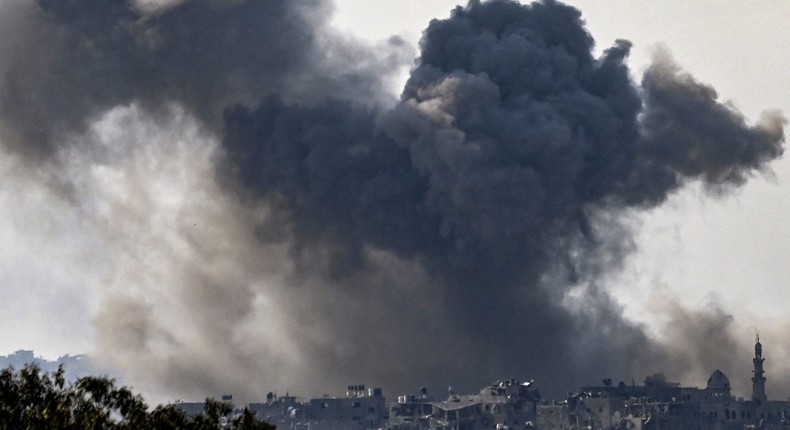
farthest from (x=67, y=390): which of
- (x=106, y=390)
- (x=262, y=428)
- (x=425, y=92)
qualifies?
(x=425, y=92)

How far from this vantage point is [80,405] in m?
65.1

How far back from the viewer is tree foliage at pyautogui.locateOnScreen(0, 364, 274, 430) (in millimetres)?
62906

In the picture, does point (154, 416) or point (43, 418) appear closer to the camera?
point (43, 418)

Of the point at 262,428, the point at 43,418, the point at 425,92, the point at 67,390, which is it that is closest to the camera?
the point at 43,418

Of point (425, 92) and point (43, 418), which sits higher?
point (425, 92)

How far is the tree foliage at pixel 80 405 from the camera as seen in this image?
62.9m

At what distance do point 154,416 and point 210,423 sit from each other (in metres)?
2.17

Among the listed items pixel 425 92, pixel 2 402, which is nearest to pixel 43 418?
pixel 2 402

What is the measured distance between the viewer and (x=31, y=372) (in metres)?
65.8

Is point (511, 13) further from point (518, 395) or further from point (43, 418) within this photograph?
point (43, 418)

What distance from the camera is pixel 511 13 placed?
195250 millimetres

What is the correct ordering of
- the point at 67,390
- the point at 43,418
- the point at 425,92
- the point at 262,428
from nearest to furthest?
the point at 43,418 → the point at 67,390 → the point at 262,428 → the point at 425,92

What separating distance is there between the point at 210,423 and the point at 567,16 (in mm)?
132977

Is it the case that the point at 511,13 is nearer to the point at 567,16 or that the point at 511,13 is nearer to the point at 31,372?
the point at 567,16
